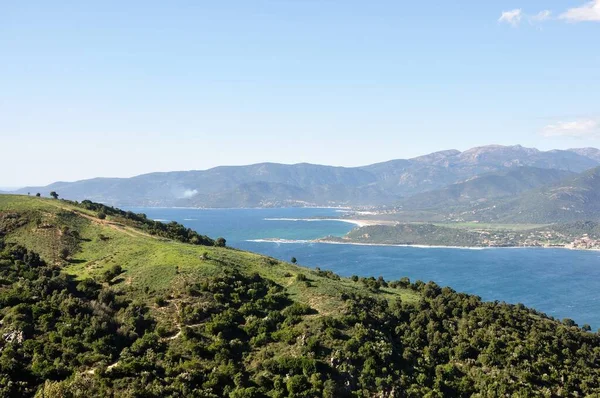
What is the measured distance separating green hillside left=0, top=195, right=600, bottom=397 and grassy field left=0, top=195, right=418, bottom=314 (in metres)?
0.39

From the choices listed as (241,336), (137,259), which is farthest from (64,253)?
(241,336)

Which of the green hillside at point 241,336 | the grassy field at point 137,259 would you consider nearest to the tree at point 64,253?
the green hillside at point 241,336

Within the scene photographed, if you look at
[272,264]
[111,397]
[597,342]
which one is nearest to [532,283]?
[597,342]

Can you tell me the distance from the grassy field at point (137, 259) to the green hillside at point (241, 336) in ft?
1.27

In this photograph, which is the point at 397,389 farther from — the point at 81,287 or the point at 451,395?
the point at 81,287

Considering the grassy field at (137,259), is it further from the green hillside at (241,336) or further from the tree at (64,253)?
the tree at (64,253)

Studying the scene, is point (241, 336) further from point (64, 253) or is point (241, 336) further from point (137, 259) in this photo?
point (64, 253)

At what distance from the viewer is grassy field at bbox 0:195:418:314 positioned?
62.3 metres

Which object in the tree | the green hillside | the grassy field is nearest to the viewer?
the green hillside

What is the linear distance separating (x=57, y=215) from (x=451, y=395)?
76957 millimetres

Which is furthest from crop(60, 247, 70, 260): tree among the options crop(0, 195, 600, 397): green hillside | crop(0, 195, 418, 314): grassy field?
crop(0, 195, 418, 314): grassy field

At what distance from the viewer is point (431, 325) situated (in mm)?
58969

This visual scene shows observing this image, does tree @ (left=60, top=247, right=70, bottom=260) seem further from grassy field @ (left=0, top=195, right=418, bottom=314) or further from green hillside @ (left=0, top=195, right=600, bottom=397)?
grassy field @ (left=0, top=195, right=418, bottom=314)

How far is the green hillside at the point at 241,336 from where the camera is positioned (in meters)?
42.1
